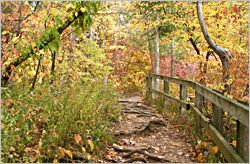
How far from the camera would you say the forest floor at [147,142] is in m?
4.48

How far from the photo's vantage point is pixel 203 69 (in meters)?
8.23

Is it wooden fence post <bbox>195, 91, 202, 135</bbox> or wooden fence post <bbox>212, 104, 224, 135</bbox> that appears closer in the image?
wooden fence post <bbox>212, 104, 224, 135</bbox>

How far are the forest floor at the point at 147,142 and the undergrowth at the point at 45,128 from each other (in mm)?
420

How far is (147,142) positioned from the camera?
557 cm

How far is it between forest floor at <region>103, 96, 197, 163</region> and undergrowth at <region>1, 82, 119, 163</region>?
0.42 metres

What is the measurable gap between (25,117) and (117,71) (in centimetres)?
1070

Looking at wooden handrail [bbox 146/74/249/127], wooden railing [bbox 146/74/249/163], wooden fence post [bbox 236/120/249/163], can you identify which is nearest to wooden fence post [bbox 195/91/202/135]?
wooden railing [bbox 146/74/249/163]

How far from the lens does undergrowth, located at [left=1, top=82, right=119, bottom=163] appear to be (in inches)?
142

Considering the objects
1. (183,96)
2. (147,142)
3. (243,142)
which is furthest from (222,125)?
(183,96)

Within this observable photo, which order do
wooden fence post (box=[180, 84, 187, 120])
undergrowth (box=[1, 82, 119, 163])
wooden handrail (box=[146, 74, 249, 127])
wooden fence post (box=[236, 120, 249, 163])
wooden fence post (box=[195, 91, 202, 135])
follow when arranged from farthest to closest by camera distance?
wooden fence post (box=[180, 84, 187, 120]), wooden fence post (box=[195, 91, 202, 135]), undergrowth (box=[1, 82, 119, 163]), wooden fence post (box=[236, 120, 249, 163]), wooden handrail (box=[146, 74, 249, 127])

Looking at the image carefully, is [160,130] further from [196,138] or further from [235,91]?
[235,91]

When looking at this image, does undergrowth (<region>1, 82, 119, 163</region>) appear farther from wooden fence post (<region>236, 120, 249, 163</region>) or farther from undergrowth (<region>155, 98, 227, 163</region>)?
wooden fence post (<region>236, 120, 249, 163</region>)

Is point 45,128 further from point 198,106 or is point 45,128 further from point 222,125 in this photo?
point 198,106

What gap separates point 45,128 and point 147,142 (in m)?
2.31
